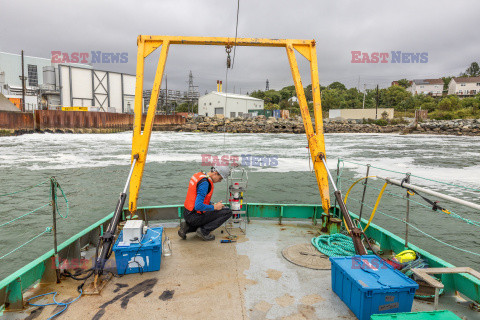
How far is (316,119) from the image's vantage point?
5.40 metres

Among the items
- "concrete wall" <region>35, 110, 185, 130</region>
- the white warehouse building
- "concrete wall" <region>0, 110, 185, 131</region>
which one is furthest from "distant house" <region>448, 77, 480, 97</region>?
"concrete wall" <region>0, 110, 185, 131</region>

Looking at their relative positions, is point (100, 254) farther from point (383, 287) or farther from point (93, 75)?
point (93, 75)

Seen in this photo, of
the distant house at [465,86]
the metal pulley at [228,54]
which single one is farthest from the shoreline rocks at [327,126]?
the metal pulley at [228,54]

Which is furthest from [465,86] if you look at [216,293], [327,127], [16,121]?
[216,293]

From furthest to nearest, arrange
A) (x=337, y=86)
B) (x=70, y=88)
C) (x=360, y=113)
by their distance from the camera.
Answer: (x=337, y=86), (x=360, y=113), (x=70, y=88)

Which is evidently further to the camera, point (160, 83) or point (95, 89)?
point (95, 89)

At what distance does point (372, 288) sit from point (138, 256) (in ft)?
9.17

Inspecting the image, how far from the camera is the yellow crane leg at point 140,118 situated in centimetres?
519

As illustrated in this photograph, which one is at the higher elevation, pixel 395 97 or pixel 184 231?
pixel 395 97

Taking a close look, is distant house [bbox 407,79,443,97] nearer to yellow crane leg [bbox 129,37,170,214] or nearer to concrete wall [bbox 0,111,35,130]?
concrete wall [bbox 0,111,35,130]

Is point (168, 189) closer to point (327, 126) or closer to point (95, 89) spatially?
point (95, 89)

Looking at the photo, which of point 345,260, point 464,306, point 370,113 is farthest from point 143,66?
point 370,113

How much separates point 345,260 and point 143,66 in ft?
14.4

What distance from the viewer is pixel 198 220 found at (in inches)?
201
